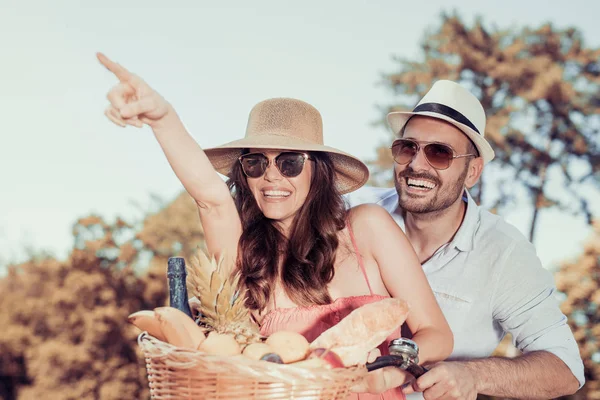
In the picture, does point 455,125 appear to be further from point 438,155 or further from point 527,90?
point 527,90

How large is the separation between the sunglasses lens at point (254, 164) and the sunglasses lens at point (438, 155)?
5.17 ft

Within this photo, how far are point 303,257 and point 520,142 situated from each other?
2178cm

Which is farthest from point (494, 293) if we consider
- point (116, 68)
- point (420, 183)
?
point (116, 68)

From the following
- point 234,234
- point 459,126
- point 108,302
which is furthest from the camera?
point 108,302

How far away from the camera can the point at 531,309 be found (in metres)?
4.31

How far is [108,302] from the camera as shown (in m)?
22.7

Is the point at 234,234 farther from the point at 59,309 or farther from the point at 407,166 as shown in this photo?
the point at 59,309

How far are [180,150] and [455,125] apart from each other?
242 centimetres

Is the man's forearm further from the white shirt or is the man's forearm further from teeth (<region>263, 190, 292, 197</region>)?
teeth (<region>263, 190, 292, 197</region>)

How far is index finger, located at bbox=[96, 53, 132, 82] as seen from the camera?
7.73ft

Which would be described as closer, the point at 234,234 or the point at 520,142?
the point at 234,234

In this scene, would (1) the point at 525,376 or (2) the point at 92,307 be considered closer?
(1) the point at 525,376

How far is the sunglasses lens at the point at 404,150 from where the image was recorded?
4.66 metres

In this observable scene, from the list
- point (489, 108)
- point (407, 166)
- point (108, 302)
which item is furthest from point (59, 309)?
point (407, 166)
